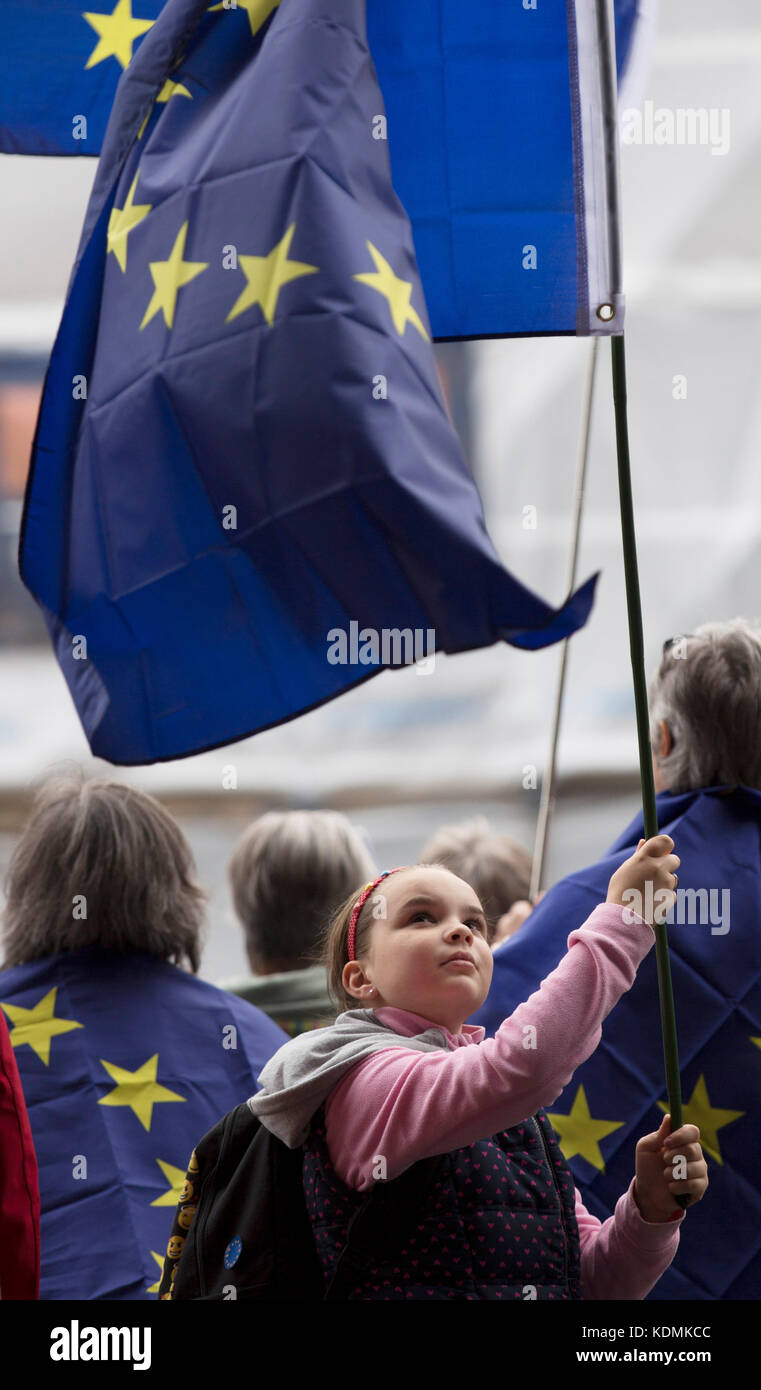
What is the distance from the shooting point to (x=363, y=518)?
62.2 inches

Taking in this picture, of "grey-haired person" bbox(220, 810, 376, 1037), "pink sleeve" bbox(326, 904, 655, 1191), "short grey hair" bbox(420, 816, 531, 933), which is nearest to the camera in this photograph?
"pink sleeve" bbox(326, 904, 655, 1191)

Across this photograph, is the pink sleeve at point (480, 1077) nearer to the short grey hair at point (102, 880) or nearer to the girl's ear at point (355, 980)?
the girl's ear at point (355, 980)

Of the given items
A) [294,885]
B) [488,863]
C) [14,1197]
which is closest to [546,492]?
[488,863]

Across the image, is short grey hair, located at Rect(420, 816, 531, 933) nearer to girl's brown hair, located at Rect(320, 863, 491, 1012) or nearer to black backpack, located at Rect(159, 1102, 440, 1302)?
girl's brown hair, located at Rect(320, 863, 491, 1012)

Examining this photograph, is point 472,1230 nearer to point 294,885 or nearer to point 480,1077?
point 480,1077

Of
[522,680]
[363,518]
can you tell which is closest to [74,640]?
[363,518]

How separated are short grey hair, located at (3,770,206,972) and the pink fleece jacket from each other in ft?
2.33

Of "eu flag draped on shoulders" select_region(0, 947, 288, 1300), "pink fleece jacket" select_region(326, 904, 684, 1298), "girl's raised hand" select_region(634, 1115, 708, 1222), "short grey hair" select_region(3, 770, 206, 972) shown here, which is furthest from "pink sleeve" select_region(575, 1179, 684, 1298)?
"short grey hair" select_region(3, 770, 206, 972)

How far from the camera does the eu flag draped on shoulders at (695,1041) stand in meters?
1.66

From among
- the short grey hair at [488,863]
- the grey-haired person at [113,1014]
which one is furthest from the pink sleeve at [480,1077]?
the short grey hair at [488,863]

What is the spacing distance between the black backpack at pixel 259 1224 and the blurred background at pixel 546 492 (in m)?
6.37

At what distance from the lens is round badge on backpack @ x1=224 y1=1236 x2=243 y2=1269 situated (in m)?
1.26

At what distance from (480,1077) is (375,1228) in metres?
0.15
